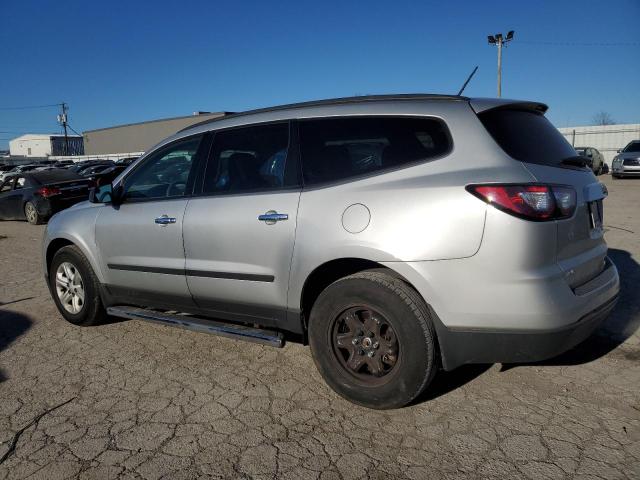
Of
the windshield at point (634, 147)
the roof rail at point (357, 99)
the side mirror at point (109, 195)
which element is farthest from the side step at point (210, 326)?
the windshield at point (634, 147)

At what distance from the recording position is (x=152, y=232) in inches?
161

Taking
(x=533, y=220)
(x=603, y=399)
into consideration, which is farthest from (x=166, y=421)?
(x=603, y=399)

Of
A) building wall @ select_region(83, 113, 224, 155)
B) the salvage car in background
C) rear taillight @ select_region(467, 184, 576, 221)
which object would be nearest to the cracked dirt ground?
rear taillight @ select_region(467, 184, 576, 221)

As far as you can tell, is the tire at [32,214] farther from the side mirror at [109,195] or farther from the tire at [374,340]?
the tire at [374,340]

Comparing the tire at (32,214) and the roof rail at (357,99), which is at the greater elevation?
the roof rail at (357,99)

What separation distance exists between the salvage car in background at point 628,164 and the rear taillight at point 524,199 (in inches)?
863

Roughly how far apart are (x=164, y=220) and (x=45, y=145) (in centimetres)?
9752

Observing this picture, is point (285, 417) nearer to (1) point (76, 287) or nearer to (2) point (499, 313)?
(2) point (499, 313)

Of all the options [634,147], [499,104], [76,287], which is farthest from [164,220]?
[634,147]

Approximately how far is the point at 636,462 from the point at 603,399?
0.69 metres

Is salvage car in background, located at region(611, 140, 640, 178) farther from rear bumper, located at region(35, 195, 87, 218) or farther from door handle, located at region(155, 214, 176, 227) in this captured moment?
door handle, located at region(155, 214, 176, 227)

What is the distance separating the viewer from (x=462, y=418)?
3.01m

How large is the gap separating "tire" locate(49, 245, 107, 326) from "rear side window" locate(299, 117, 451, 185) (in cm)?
249

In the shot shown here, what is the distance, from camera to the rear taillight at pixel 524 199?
265 centimetres
